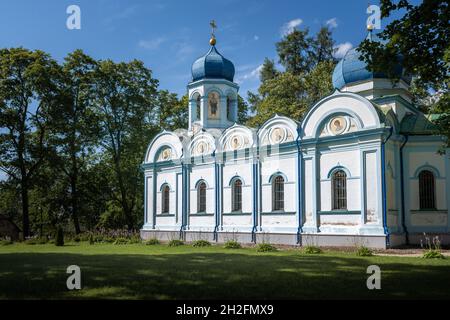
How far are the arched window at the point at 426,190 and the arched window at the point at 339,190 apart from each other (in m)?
3.21

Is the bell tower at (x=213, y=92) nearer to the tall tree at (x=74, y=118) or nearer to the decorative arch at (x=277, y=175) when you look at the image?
the decorative arch at (x=277, y=175)

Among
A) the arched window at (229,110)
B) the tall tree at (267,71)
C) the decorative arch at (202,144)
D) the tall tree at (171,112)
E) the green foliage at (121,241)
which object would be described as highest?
the tall tree at (267,71)

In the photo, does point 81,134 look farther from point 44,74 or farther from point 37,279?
point 37,279

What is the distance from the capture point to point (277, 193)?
21531 mm

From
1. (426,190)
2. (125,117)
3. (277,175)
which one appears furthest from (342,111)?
(125,117)

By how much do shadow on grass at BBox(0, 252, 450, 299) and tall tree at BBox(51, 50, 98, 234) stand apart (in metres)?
20.8

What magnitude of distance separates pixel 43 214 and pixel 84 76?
61.0 feet

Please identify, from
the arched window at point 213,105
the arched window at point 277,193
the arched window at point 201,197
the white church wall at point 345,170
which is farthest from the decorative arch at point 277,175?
the arched window at point 213,105

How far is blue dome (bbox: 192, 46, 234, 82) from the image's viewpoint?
26891mm

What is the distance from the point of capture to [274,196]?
70.5 feet

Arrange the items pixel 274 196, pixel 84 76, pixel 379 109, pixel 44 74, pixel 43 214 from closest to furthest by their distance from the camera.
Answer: pixel 379 109 → pixel 274 196 → pixel 44 74 → pixel 84 76 → pixel 43 214

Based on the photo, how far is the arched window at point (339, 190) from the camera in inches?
750

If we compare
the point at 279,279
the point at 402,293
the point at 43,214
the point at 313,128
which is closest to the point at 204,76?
the point at 313,128

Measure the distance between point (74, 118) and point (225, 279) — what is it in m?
26.7
